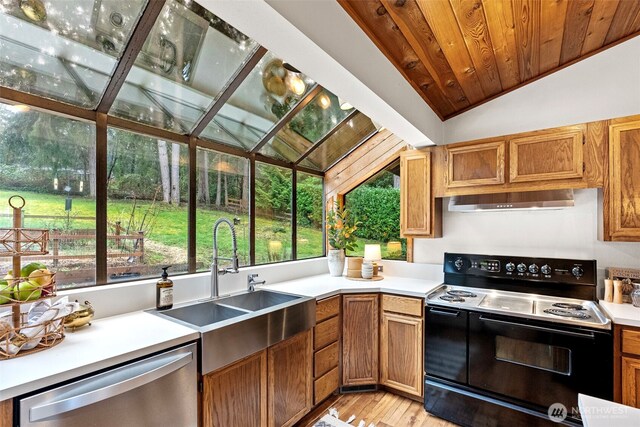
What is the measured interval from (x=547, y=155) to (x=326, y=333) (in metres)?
2.21

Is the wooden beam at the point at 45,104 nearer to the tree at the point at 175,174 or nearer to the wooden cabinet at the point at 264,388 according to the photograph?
the tree at the point at 175,174

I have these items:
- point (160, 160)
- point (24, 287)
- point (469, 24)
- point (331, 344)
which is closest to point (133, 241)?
point (160, 160)

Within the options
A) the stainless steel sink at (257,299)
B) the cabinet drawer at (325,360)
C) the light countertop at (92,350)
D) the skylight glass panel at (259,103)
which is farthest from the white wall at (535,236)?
the light countertop at (92,350)

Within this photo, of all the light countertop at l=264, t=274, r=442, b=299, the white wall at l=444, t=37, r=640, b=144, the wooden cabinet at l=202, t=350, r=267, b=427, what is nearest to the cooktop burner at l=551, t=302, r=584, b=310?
the light countertop at l=264, t=274, r=442, b=299

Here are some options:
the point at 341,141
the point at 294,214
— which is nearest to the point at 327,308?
the point at 294,214

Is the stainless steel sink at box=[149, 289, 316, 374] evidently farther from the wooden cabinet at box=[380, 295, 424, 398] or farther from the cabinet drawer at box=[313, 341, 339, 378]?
the wooden cabinet at box=[380, 295, 424, 398]

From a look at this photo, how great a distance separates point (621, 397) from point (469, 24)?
7.72 feet

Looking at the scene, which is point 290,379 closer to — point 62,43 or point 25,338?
point 25,338

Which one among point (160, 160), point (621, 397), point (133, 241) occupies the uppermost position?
point (160, 160)

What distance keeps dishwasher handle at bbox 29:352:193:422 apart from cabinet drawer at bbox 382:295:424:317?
1676mm

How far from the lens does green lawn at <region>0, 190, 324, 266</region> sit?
166 cm

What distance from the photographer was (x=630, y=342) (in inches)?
68.9

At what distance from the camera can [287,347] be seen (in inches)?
79.0

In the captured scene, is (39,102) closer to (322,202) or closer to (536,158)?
(322,202)
